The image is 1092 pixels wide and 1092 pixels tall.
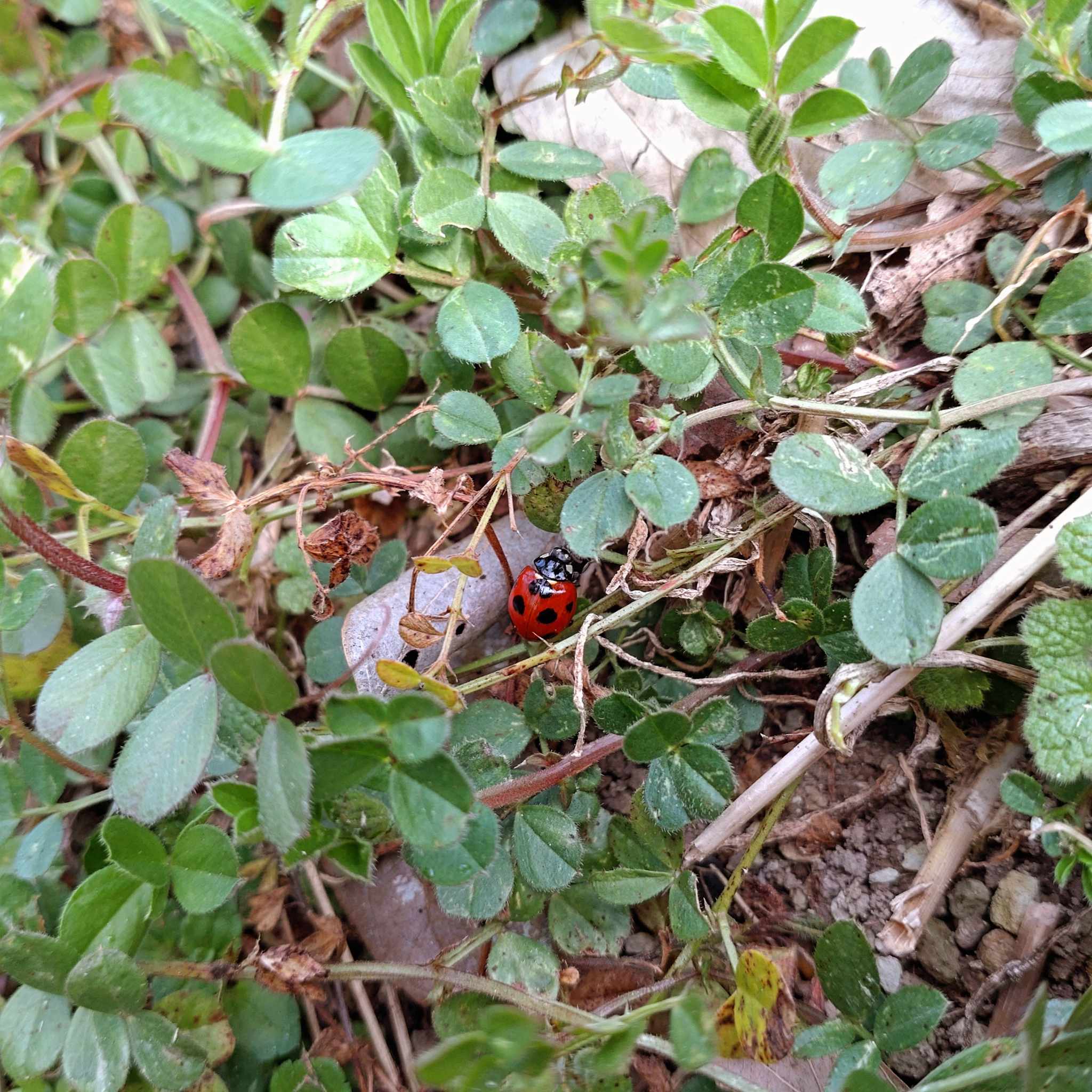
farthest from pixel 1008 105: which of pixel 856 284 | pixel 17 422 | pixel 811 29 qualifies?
pixel 17 422

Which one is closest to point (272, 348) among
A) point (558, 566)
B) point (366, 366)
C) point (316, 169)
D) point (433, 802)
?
point (366, 366)

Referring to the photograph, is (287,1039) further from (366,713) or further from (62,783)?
(366,713)

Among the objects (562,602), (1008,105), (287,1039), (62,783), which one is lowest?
(287,1039)

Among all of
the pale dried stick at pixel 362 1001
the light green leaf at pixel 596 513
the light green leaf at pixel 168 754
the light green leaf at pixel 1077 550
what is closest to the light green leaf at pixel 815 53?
the light green leaf at pixel 596 513

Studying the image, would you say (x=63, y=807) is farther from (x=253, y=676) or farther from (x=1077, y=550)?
(x=1077, y=550)

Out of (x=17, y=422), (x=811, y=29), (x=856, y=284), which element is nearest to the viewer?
(x=811, y=29)

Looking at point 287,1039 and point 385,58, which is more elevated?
point 385,58

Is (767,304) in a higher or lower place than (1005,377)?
higher

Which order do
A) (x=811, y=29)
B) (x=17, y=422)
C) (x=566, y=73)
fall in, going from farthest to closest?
(x=17, y=422), (x=566, y=73), (x=811, y=29)
